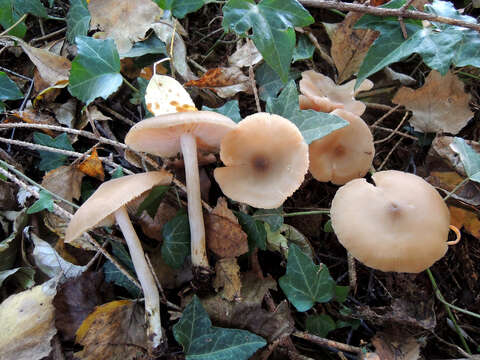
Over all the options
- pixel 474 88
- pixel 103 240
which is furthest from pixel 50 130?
pixel 474 88

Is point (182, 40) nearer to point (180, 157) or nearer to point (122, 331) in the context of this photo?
point (180, 157)

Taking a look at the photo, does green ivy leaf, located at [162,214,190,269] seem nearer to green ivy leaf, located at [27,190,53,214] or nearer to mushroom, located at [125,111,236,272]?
mushroom, located at [125,111,236,272]

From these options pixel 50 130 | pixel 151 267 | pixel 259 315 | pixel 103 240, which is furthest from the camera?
pixel 50 130

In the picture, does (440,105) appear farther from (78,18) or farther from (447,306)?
(78,18)

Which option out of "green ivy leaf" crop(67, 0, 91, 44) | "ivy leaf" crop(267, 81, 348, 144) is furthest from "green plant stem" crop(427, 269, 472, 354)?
"green ivy leaf" crop(67, 0, 91, 44)

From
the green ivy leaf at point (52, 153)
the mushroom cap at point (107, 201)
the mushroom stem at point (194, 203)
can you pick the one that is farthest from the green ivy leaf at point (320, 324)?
the green ivy leaf at point (52, 153)

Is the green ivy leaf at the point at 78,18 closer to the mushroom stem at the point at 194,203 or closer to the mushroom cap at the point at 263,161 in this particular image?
the mushroom stem at the point at 194,203

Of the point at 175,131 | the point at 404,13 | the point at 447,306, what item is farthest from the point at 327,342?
the point at 404,13
